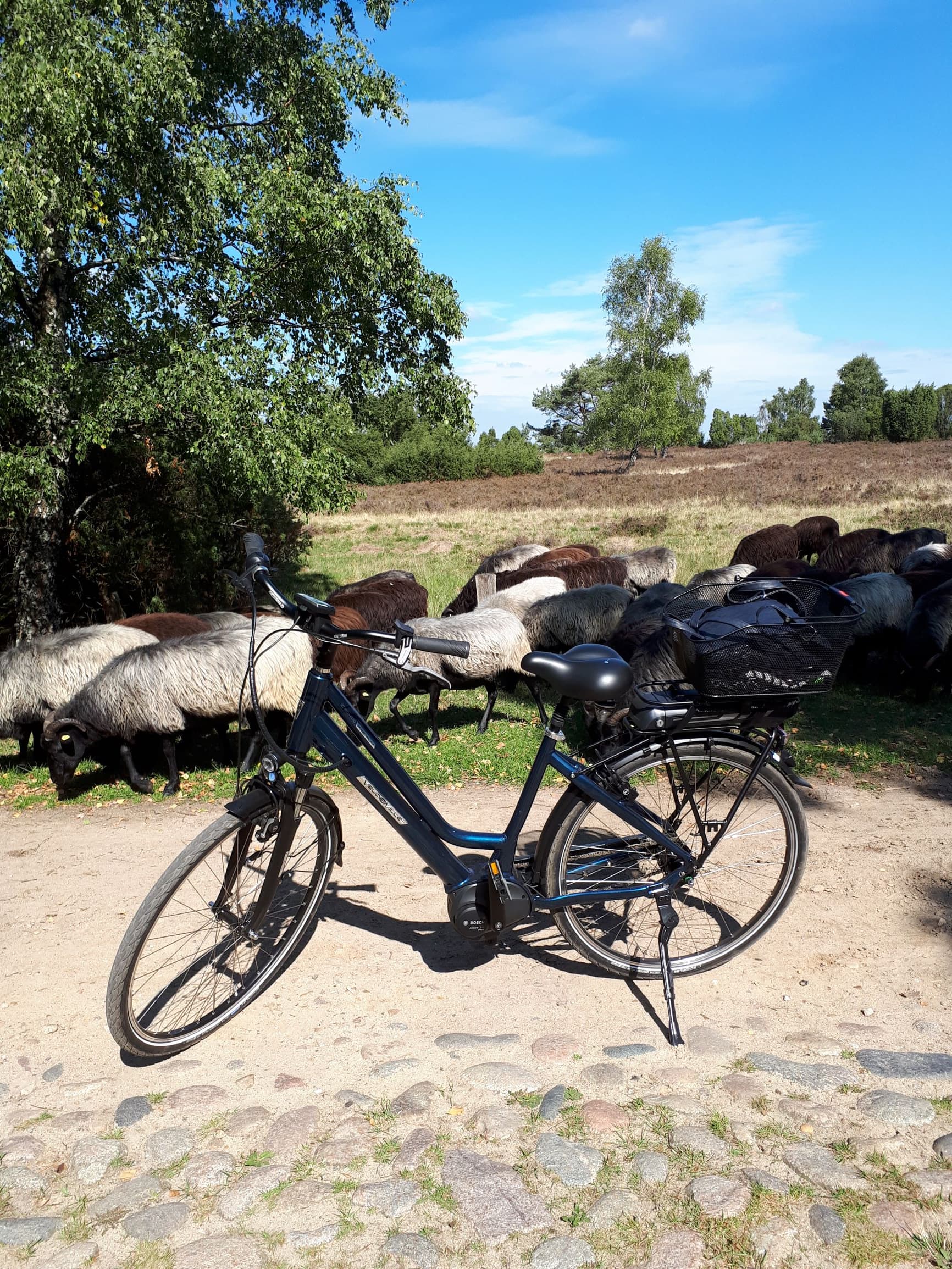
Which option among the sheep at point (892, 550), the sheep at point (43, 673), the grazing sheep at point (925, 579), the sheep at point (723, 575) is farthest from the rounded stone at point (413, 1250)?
the sheep at point (892, 550)

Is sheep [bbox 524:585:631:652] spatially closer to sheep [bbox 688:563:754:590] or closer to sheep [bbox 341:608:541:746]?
sheep [bbox 341:608:541:746]

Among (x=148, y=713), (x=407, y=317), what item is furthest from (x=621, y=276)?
(x=148, y=713)

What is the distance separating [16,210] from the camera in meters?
8.63

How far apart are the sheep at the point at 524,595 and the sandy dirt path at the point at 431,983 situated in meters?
6.09

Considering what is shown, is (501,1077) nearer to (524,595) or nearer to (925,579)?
(524,595)

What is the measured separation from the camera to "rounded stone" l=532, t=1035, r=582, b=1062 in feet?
10.4

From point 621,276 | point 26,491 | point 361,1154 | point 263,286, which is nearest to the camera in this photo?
point 361,1154

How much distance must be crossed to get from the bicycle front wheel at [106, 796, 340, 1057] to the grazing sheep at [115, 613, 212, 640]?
5982mm

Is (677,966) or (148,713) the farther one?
(148,713)

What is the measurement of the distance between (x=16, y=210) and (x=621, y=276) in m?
46.9

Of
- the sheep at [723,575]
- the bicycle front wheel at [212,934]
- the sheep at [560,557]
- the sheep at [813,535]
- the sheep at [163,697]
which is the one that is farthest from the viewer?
the sheep at [813,535]

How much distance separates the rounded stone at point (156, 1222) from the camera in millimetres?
2406

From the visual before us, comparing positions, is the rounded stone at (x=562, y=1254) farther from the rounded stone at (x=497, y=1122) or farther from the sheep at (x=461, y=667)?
the sheep at (x=461, y=667)

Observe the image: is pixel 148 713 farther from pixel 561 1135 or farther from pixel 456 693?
pixel 561 1135
